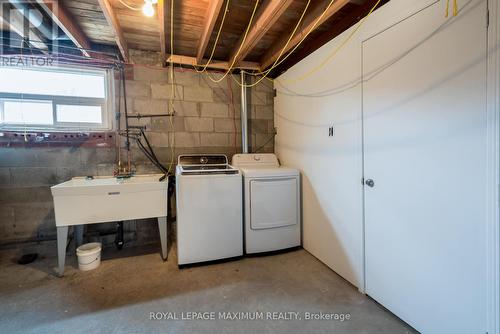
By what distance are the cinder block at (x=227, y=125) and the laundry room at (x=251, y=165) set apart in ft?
0.08

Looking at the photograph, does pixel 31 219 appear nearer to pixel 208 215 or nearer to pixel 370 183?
pixel 208 215

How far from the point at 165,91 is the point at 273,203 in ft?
6.15

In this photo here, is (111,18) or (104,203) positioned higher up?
(111,18)

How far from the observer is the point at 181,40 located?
255 centimetres

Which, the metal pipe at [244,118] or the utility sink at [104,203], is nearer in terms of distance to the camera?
the utility sink at [104,203]

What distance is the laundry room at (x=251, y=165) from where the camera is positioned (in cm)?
128

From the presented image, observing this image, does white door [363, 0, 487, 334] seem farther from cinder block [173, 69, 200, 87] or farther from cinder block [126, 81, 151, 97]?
cinder block [126, 81, 151, 97]

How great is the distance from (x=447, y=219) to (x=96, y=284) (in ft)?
8.50

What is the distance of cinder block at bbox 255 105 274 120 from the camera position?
3.31 m

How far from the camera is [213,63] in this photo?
9.96 feet

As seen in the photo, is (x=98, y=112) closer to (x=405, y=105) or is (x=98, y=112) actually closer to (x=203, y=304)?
(x=203, y=304)

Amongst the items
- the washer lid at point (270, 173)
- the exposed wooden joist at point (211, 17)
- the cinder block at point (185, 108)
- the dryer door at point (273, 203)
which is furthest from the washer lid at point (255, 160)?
the exposed wooden joist at point (211, 17)

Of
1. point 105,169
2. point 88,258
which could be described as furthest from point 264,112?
point 88,258

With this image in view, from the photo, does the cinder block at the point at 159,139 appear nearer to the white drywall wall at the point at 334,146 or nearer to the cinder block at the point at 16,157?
the cinder block at the point at 16,157
